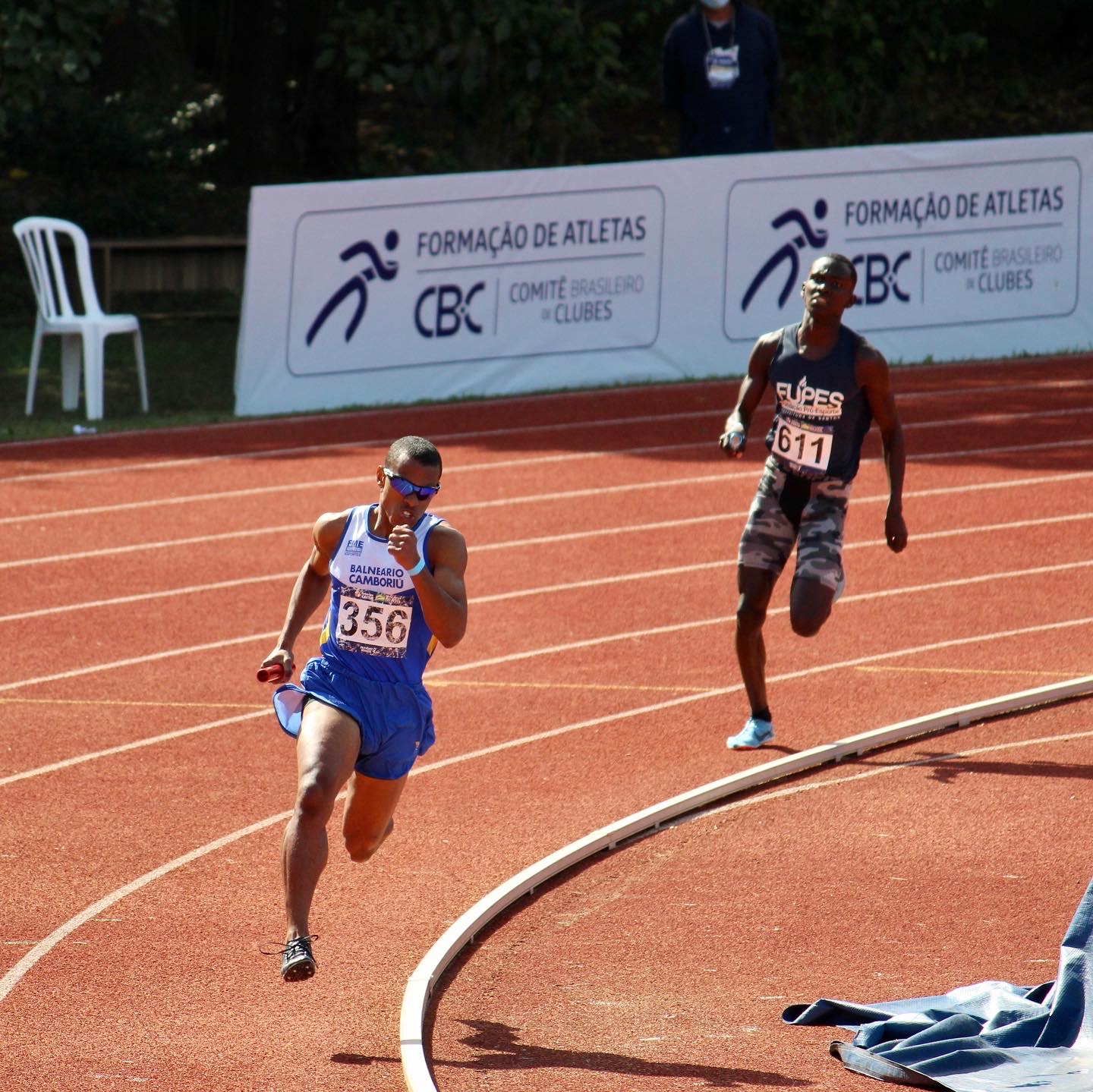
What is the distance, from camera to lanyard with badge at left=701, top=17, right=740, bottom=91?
14.5 m

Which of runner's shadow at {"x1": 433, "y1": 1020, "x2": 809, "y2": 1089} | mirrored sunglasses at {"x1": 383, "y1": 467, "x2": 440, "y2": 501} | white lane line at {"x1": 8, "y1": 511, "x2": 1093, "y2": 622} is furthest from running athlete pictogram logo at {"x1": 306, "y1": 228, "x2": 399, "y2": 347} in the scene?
runner's shadow at {"x1": 433, "y1": 1020, "x2": 809, "y2": 1089}

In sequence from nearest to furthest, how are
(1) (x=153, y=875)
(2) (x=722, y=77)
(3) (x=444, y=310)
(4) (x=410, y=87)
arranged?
(1) (x=153, y=875), (3) (x=444, y=310), (2) (x=722, y=77), (4) (x=410, y=87)

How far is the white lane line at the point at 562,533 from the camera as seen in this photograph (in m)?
10.2

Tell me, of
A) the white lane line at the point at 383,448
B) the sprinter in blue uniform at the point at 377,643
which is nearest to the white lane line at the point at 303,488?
the white lane line at the point at 383,448

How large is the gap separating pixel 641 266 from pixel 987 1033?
10453mm

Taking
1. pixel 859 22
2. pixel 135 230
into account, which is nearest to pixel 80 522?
pixel 135 230

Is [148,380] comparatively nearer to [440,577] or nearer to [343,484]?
[343,484]

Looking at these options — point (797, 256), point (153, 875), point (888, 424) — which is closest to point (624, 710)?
point (888, 424)

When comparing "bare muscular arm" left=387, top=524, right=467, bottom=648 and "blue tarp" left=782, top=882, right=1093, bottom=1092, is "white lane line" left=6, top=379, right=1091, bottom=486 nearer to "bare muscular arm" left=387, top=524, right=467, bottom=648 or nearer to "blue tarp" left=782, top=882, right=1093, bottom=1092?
"bare muscular arm" left=387, top=524, right=467, bottom=648

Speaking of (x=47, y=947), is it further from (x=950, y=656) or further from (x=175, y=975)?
(x=950, y=656)

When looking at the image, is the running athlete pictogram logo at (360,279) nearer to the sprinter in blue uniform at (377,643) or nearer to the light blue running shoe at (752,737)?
the light blue running shoe at (752,737)

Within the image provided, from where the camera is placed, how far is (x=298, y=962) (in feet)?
14.8

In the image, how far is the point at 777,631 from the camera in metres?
9.13

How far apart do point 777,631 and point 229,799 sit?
3.42 m
